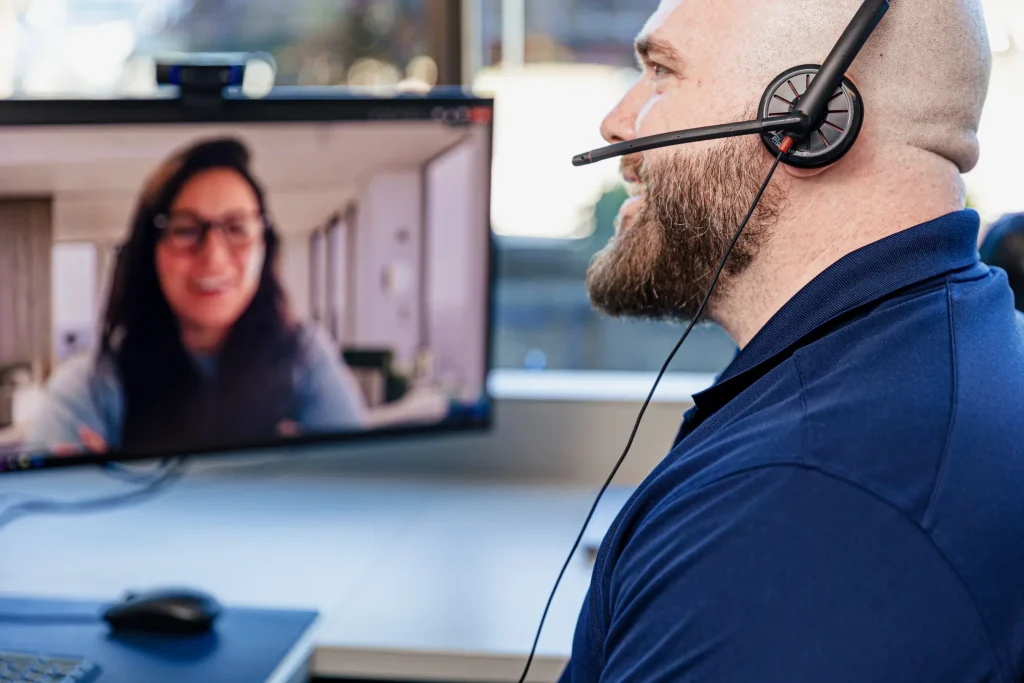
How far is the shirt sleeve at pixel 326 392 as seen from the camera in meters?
1.40

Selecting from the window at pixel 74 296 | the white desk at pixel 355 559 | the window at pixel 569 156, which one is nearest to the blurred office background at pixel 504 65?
the window at pixel 569 156

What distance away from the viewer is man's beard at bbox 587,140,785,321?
0.84m

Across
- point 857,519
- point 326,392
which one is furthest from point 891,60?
point 326,392

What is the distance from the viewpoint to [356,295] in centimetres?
142

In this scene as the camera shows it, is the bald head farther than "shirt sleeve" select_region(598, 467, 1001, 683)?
Yes

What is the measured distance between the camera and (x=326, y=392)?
4.65 feet

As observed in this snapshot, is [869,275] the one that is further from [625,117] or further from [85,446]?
[85,446]

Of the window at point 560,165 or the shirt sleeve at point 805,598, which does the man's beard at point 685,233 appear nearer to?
the shirt sleeve at point 805,598

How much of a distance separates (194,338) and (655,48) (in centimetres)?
71

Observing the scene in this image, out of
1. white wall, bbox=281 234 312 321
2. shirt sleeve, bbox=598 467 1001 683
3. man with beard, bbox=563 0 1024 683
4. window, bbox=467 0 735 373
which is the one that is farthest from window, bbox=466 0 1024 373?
shirt sleeve, bbox=598 467 1001 683

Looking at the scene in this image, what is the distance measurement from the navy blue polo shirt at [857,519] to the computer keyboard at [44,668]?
500mm

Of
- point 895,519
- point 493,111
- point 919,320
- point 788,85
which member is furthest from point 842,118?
point 493,111

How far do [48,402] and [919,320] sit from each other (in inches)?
39.3

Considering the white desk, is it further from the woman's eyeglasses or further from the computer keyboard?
the woman's eyeglasses
